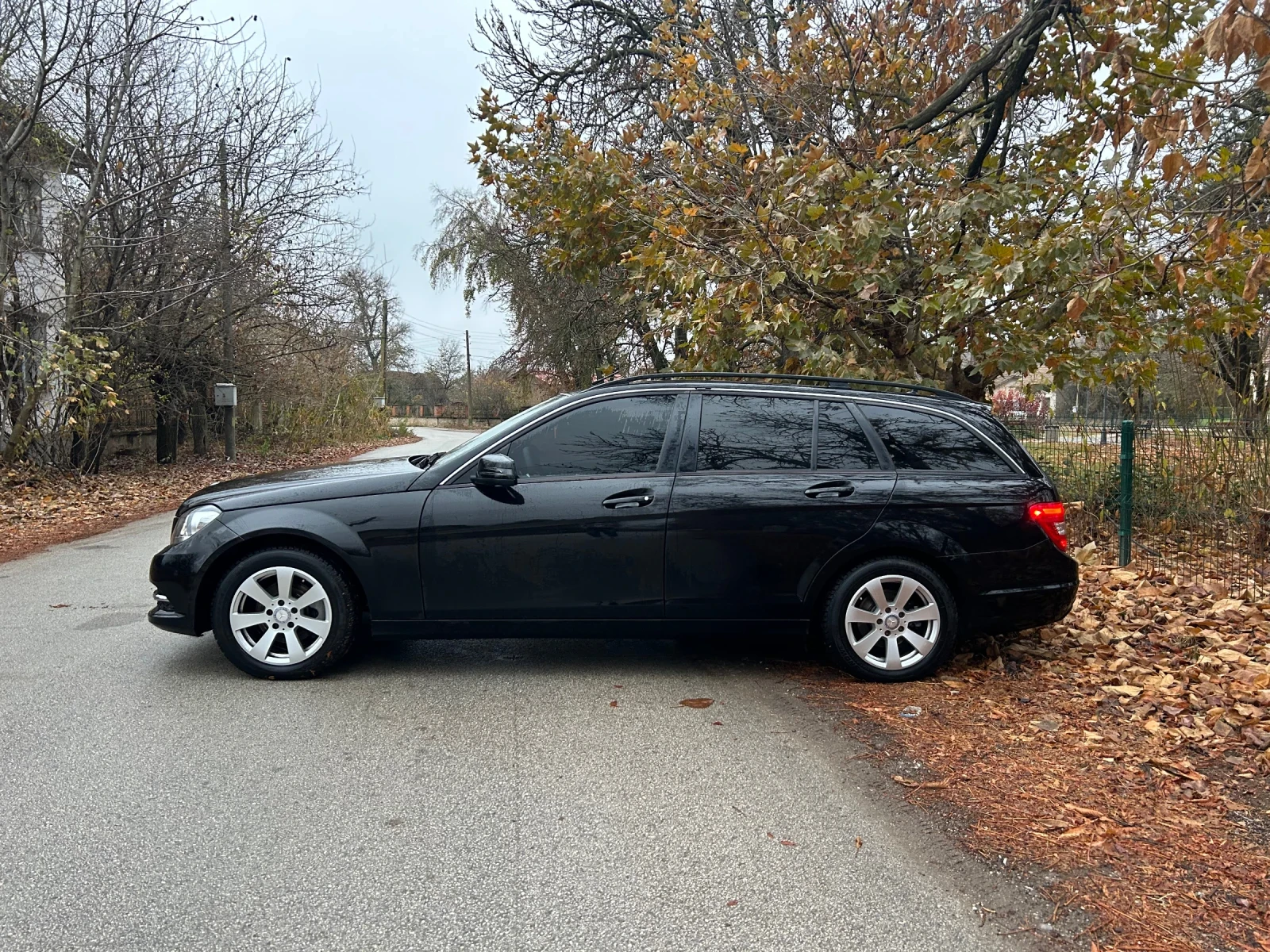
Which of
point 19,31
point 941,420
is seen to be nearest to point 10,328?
point 19,31

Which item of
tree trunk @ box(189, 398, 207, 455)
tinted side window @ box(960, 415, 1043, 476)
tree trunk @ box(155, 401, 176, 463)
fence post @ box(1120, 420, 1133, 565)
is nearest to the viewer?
tinted side window @ box(960, 415, 1043, 476)

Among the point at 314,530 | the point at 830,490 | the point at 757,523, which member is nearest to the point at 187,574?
the point at 314,530

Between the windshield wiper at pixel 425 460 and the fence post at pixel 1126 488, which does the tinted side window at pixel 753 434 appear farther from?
the fence post at pixel 1126 488

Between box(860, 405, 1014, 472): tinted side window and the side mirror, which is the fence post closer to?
box(860, 405, 1014, 472): tinted side window

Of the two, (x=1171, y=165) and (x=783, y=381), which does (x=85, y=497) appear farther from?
(x=1171, y=165)

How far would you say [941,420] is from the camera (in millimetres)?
5238

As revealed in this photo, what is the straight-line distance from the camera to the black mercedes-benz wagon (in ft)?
16.1

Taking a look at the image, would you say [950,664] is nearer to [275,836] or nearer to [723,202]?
[275,836]

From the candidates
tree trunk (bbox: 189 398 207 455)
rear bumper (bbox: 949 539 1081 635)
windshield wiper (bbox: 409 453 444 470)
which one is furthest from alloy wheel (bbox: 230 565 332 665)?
tree trunk (bbox: 189 398 207 455)

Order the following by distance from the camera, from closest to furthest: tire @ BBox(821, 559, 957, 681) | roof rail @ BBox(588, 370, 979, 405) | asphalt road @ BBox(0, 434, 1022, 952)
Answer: asphalt road @ BBox(0, 434, 1022, 952) < tire @ BBox(821, 559, 957, 681) < roof rail @ BBox(588, 370, 979, 405)

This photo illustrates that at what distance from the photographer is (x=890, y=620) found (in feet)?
16.3

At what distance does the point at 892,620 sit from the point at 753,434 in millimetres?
1272

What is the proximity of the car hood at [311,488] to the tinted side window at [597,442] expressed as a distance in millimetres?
667

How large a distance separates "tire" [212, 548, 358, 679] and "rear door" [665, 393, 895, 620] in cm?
180
